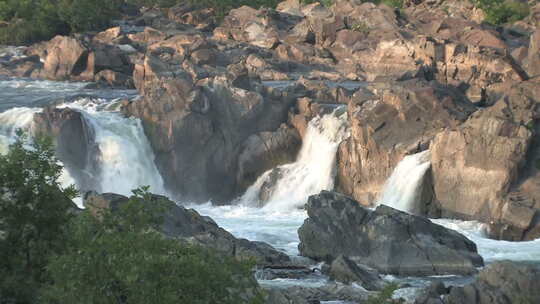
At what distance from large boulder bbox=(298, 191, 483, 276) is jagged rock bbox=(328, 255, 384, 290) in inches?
75.6

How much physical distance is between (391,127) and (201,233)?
16.5 meters


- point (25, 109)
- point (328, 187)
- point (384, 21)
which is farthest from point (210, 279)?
point (384, 21)

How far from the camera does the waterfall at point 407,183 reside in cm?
4547

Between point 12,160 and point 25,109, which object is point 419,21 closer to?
point 25,109

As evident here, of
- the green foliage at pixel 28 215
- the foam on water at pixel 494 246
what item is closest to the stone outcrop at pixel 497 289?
the foam on water at pixel 494 246

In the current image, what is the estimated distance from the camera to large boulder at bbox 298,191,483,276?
34.1 meters

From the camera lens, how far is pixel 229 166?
171ft

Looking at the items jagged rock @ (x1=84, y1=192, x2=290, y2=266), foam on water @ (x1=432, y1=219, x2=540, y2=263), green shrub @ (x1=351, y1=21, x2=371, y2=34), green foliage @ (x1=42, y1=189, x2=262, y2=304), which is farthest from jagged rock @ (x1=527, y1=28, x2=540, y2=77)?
green foliage @ (x1=42, y1=189, x2=262, y2=304)

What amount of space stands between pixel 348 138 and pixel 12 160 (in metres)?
32.6

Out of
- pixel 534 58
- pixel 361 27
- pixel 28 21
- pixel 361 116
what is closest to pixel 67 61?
pixel 28 21

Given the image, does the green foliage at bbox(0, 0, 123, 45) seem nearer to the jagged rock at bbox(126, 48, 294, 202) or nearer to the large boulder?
the jagged rock at bbox(126, 48, 294, 202)

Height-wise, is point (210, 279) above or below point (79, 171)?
above

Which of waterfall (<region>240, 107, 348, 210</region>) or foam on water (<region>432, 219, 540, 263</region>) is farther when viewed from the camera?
waterfall (<region>240, 107, 348, 210</region>)

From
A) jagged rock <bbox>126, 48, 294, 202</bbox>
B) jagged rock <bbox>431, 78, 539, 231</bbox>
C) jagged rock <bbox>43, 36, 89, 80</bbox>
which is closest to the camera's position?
jagged rock <bbox>431, 78, 539, 231</bbox>
